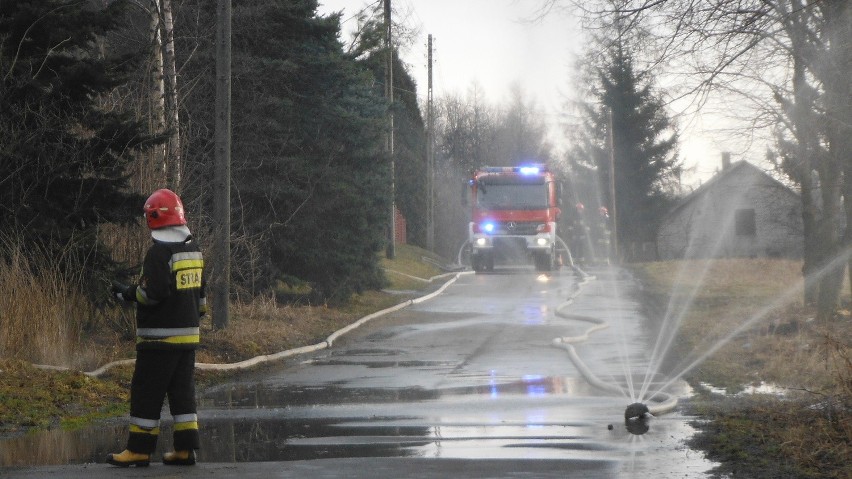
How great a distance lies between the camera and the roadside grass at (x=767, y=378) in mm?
8008

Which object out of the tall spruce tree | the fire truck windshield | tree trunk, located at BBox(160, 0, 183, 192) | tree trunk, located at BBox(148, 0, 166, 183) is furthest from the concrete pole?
the fire truck windshield

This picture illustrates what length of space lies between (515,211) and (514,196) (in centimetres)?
55

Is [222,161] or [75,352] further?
[222,161]

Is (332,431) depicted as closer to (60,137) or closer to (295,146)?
(60,137)

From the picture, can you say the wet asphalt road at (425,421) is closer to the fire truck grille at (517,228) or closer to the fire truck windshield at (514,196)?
the fire truck grille at (517,228)

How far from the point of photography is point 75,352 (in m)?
14.0

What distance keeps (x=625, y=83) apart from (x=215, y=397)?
53786 millimetres

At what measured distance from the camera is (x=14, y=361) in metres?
12.7

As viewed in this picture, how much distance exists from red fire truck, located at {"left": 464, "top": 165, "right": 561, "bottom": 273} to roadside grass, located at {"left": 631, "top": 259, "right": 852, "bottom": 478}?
9.63 meters

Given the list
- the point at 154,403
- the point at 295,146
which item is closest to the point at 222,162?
the point at 295,146

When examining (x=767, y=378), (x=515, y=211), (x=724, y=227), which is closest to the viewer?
(x=767, y=378)

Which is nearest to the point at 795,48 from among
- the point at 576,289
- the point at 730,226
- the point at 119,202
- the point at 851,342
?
the point at 851,342

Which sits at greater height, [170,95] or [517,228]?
[170,95]

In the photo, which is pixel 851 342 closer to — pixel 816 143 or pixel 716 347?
pixel 716 347
